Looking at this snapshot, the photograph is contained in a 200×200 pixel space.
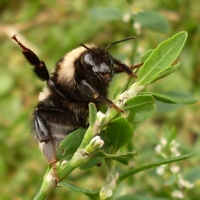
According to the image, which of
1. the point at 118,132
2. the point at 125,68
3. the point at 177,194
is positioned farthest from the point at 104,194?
the point at 177,194

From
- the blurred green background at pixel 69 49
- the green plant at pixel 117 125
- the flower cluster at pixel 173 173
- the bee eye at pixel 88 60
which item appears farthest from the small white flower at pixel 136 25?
the green plant at pixel 117 125

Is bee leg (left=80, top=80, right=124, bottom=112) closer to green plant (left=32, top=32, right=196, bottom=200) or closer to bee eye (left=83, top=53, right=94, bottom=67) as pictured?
bee eye (left=83, top=53, right=94, bottom=67)

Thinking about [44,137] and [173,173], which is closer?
[44,137]

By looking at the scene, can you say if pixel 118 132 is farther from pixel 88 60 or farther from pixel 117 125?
pixel 88 60

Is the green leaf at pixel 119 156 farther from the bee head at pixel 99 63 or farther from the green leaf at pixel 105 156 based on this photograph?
the bee head at pixel 99 63

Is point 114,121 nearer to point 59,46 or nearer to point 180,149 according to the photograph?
point 180,149

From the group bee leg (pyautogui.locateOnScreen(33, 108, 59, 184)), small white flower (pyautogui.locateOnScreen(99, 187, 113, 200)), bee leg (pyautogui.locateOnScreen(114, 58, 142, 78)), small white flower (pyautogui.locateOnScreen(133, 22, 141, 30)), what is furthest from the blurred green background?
small white flower (pyautogui.locateOnScreen(99, 187, 113, 200))
